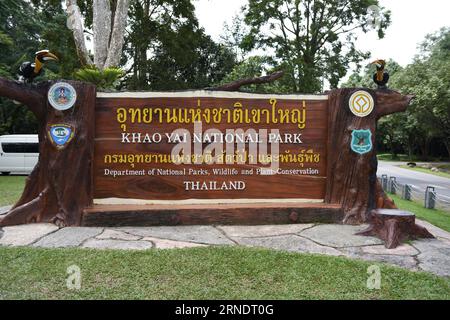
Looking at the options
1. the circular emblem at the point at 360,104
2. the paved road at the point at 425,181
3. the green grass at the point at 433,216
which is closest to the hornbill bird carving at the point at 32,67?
the circular emblem at the point at 360,104

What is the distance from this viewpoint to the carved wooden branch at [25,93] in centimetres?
534

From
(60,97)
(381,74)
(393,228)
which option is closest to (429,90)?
(381,74)

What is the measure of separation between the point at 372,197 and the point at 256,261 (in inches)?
99.4

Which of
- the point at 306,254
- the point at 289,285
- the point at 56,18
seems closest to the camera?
the point at 289,285

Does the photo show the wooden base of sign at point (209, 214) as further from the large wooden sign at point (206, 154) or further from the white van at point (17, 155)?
the white van at point (17, 155)

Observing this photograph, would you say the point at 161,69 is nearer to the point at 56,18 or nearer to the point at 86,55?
the point at 56,18

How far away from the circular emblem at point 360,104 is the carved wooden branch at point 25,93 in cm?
426

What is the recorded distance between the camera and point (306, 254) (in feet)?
13.9

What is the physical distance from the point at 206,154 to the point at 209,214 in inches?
33.5

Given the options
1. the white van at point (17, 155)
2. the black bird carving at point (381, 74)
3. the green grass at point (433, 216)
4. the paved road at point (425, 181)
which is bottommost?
the paved road at point (425, 181)

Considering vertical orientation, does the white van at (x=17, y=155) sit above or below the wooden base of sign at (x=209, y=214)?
above

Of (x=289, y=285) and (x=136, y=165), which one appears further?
(x=136, y=165)

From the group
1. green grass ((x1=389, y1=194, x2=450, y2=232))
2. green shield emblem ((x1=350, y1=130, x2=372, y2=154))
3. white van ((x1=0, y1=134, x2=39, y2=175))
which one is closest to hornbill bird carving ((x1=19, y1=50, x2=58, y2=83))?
green shield emblem ((x1=350, y1=130, x2=372, y2=154))

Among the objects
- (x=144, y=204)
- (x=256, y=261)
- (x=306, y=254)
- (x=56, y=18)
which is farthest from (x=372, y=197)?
(x=56, y=18)
